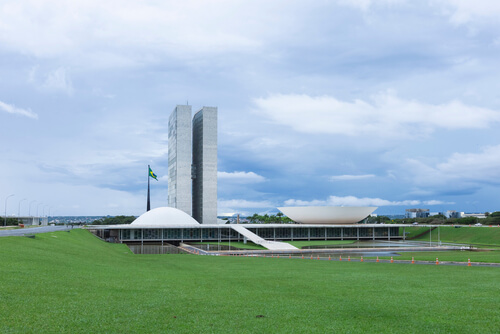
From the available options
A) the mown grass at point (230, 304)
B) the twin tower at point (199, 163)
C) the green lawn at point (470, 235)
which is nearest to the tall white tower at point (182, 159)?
the twin tower at point (199, 163)

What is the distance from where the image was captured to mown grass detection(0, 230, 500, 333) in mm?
10867

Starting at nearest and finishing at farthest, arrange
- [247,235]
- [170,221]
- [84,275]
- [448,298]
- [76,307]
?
[76,307] → [448,298] → [84,275] → [247,235] → [170,221]

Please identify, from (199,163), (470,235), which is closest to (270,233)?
(199,163)

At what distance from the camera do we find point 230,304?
13.7 metres

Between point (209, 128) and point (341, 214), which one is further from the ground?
point (209, 128)

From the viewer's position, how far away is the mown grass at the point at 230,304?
10.9 metres

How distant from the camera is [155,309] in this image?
12500mm

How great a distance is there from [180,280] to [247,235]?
5994cm

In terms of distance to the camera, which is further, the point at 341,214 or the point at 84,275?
the point at 341,214

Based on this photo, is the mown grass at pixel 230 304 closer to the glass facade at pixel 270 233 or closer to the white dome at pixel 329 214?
the glass facade at pixel 270 233

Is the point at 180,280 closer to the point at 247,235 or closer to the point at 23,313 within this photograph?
the point at 23,313

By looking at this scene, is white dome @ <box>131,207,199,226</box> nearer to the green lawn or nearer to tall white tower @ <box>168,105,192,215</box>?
tall white tower @ <box>168,105,192,215</box>

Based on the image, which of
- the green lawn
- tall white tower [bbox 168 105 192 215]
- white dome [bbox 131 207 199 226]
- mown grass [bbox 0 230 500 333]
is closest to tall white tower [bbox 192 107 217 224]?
tall white tower [bbox 168 105 192 215]

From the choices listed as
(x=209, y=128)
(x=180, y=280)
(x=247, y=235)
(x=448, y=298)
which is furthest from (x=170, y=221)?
(x=448, y=298)
